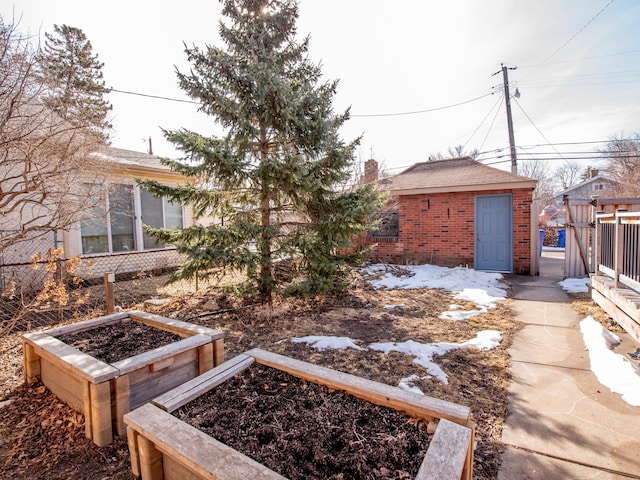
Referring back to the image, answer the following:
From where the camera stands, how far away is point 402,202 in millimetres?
10453

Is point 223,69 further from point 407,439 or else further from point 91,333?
point 407,439

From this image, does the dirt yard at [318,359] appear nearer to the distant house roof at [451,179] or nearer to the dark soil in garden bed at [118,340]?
the dark soil in garden bed at [118,340]

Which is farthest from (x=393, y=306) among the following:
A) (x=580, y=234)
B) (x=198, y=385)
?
(x=580, y=234)

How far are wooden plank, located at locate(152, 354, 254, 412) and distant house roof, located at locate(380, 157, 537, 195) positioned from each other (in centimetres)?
721

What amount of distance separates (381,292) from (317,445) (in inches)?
218

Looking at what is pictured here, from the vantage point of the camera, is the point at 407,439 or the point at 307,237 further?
the point at 307,237

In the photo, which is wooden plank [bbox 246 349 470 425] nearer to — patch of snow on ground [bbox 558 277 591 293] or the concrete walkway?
the concrete walkway

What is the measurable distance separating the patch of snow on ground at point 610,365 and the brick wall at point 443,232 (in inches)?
200

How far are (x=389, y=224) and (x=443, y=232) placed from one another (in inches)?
73.8

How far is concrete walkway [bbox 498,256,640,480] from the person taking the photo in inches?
75.7

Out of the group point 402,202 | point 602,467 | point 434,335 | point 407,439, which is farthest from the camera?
point 402,202

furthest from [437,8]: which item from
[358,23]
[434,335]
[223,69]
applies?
[434,335]

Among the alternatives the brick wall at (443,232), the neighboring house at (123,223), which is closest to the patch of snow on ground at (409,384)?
the neighboring house at (123,223)

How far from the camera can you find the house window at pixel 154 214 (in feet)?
28.5
